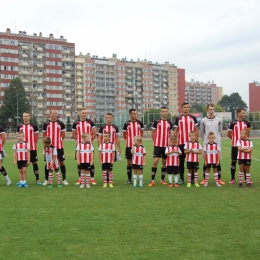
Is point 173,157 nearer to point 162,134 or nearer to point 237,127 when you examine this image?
point 162,134

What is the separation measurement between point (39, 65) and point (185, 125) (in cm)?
9224

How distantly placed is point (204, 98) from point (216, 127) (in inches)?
6915

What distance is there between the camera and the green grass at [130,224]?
4969mm

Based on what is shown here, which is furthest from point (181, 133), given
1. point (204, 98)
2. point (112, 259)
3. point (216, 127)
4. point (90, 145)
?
point (204, 98)

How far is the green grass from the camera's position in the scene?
4969 millimetres

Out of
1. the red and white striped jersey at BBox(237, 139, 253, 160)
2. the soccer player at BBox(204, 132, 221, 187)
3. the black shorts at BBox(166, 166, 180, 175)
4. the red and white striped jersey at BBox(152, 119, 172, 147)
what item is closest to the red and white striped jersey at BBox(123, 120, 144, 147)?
the red and white striped jersey at BBox(152, 119, 172, 147)

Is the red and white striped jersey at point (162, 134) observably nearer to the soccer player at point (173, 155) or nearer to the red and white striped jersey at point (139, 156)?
the soccer player at point (173, 155)

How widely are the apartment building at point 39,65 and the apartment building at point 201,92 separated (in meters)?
84.8

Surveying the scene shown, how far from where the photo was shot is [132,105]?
12275 centimetres

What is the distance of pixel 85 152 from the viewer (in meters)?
10.4

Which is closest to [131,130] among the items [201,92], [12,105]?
[12,105]

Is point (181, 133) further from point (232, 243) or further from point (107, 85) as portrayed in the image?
point (107, 85)

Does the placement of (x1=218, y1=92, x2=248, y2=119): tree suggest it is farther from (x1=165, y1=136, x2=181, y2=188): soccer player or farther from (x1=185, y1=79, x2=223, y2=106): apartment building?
(x1=165, y1=136, x2=181, y2=188): soccer player

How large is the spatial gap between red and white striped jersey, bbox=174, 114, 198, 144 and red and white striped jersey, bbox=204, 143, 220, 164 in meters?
0.61
